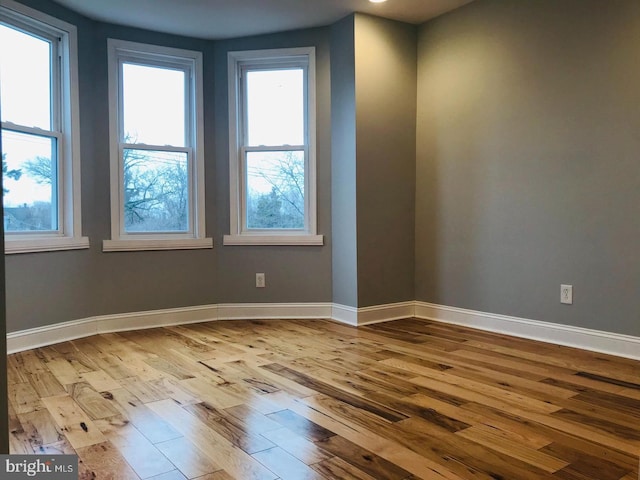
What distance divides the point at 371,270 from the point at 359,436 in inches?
82.8

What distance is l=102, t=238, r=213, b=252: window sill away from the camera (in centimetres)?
385

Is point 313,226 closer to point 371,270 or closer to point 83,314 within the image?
point 371,270

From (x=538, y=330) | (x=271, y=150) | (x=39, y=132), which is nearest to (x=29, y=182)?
(x=39, y=132)

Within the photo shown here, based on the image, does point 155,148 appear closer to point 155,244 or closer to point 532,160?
point 155,244

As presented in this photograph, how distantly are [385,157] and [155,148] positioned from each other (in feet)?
5.89

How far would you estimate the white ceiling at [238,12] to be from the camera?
11.6 ft

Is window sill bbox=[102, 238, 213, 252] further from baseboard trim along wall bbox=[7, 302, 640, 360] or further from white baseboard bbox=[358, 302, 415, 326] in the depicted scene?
white baseboard bbox=[358, 302, 415, 326]

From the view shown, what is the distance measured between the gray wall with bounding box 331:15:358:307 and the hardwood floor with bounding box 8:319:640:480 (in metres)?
0.66

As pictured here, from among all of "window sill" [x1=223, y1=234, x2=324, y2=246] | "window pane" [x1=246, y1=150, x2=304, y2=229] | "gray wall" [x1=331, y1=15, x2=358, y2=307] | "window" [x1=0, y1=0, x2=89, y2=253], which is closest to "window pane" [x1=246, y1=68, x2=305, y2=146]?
"window pane" [x1=246, y1=150, x2=304, y2=229]

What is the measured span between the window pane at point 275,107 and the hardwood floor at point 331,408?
5.54 ft

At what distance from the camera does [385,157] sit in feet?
13.1

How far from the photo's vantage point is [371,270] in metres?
3.96

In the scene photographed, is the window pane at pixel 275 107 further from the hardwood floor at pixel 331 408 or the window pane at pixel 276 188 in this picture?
the hardwood floor at pixel 331 408

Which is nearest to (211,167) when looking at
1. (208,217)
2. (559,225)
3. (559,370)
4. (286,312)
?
(208,217)
